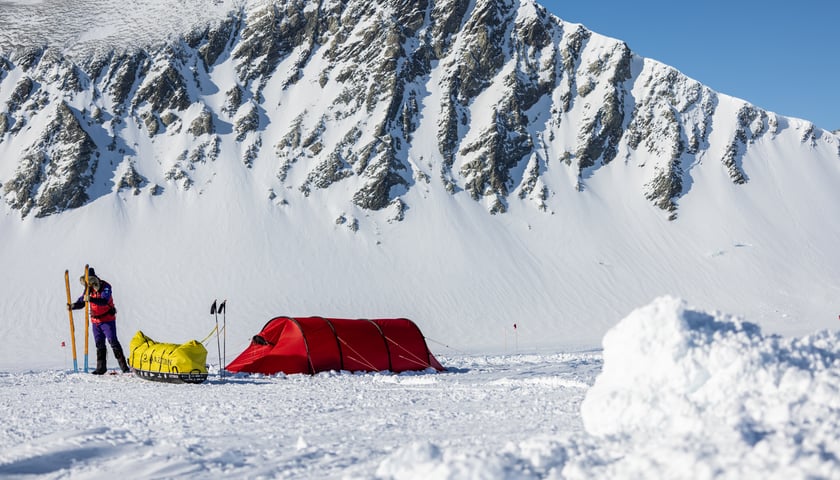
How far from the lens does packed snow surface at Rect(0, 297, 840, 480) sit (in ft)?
16.1

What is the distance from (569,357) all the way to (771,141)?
210ft

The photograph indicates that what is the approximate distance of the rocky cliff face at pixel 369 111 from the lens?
197 ft

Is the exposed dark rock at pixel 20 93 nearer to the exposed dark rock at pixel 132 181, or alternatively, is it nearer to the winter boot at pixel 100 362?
the exposed dark rock at pixel 132 181

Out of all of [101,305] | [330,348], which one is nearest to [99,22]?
[101,305]

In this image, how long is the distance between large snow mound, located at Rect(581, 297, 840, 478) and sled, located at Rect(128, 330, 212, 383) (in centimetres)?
925

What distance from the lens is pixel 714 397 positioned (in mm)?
5891

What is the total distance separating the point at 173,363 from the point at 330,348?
4198 millimetres

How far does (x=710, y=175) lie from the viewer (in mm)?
68125

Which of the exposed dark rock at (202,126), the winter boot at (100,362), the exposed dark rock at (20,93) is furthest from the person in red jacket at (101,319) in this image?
the exposed dark rock at (20,93)

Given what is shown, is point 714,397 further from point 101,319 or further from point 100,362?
point 101,319

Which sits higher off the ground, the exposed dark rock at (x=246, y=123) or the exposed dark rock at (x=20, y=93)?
the exposed dark rock at (x=20, y=93)

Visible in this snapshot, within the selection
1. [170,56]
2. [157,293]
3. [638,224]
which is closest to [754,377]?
[157,293]

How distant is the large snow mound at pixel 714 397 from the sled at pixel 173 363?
30.3ft

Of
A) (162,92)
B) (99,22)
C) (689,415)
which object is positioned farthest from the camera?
(99,22)
